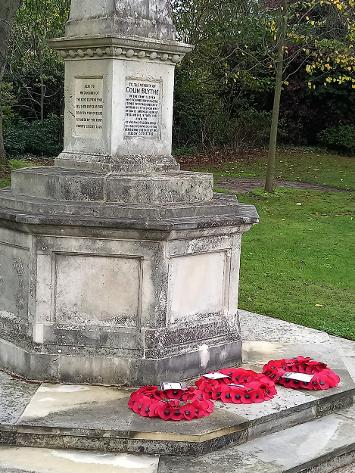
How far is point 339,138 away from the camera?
2522 cm

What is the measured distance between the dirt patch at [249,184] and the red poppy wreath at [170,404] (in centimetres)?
1170

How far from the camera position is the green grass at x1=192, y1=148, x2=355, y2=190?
19172 millimetres

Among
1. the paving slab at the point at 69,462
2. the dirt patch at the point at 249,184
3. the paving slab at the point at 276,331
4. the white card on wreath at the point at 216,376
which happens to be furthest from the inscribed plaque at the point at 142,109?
the dirt patch at the point at 249,184

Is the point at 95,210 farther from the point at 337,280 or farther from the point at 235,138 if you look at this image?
the point at 235,138

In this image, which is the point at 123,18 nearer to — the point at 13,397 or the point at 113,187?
the point at 113,187

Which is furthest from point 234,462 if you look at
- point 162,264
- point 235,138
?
point 235,138

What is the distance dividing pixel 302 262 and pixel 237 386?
588 cm

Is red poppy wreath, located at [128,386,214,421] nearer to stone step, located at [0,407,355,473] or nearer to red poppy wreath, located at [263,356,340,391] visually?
stone step, located at [0,407,355,473]

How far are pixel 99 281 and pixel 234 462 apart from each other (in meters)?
1.75

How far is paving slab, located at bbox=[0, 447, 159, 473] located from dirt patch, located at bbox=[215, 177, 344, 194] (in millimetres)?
12310

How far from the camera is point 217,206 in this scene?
5512mm

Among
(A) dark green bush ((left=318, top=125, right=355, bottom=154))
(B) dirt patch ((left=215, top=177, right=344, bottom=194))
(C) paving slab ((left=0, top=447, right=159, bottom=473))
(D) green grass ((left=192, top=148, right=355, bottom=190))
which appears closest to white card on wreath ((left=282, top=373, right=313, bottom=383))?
(C) paving slab ((left=0, top=447, right=159, bottom=473))

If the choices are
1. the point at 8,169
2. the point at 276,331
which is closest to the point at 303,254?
the point at 276,331

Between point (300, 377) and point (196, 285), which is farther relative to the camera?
point (196, 285)
